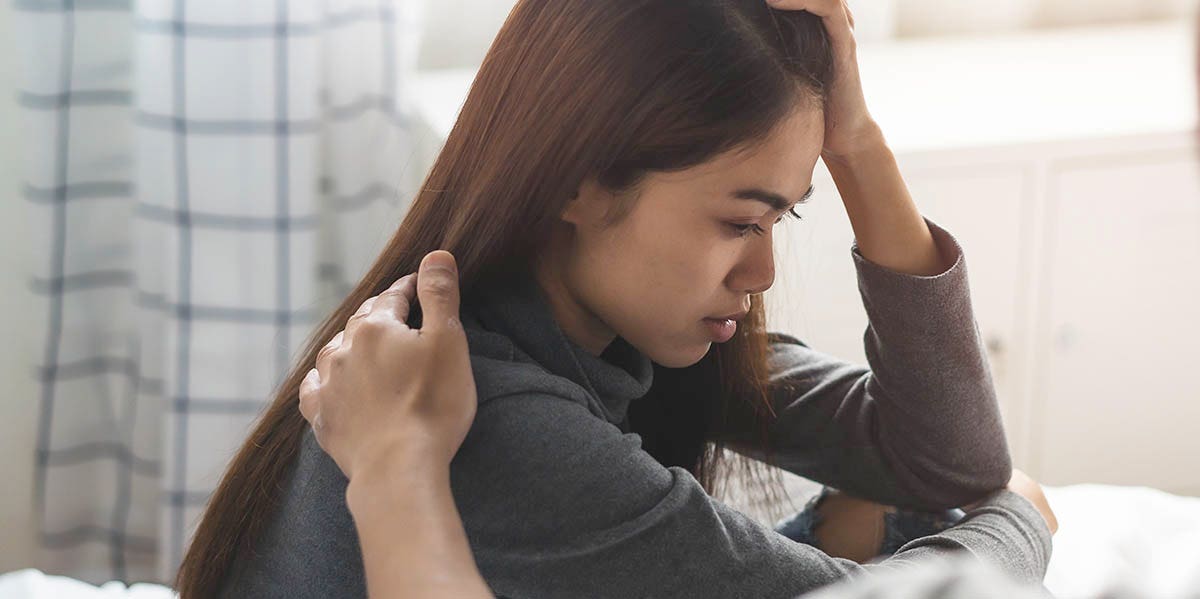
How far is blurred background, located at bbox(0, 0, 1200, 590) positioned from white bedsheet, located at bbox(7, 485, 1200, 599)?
0.51m

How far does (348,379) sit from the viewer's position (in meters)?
0.88

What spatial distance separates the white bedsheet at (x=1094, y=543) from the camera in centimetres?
125

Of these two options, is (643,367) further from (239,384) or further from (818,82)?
(239,384)

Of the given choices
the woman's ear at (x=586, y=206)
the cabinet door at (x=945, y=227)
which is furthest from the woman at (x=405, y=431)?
the cabinet door at (x=945, y=227)

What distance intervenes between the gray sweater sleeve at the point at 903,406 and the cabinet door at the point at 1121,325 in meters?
0.93

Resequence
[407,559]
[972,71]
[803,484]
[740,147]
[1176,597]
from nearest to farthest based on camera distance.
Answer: [1176,597], [407,559], [740,147], [803,484], [972,71]

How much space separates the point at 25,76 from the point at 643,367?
1.15 metres

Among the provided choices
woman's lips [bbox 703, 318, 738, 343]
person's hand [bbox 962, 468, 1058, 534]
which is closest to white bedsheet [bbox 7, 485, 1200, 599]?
person's hand [bbox 962, 468, 1058, 534]

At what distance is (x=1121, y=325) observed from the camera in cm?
214

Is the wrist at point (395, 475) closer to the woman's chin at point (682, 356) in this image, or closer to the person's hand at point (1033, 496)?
the woman's chin at point (682, 356)

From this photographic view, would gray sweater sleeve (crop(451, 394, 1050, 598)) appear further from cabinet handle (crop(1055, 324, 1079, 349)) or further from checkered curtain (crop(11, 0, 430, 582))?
cabinet handle (crop(1055, 324, 1079, 349))

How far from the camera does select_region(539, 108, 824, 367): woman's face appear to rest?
971 mm

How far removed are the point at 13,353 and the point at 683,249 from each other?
4.61 feet

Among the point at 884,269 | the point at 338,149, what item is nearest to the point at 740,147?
the point at 884,269
